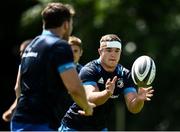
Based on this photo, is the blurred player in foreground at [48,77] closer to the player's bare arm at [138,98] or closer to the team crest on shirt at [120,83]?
the player's bare arm at [138,98]

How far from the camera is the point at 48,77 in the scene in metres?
7.95

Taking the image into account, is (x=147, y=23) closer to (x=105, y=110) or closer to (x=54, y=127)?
(x=105, y=110)

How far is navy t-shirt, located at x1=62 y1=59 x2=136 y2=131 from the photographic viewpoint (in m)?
9.95

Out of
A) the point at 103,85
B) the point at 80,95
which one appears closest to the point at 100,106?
the point at 103,85

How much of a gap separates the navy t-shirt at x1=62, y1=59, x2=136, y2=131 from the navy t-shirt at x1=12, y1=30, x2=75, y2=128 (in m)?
1.87

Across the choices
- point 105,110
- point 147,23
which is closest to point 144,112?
point 147,23

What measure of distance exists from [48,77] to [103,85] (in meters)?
2.08

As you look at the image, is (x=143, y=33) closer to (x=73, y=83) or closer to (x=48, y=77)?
(x=48, y=77)

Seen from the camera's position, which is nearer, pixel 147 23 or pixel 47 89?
pixel 47 89

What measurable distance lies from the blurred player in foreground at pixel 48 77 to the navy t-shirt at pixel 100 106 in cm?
184

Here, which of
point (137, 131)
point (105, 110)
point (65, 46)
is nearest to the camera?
point (65, 46)

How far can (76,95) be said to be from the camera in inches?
311

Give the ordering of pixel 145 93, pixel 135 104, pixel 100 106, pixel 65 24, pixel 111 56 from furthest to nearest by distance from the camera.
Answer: pixel 100 106
pixel 111 56
pixel 135 104
pixel 145 93
pixel 65 24

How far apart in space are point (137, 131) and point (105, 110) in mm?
11260
